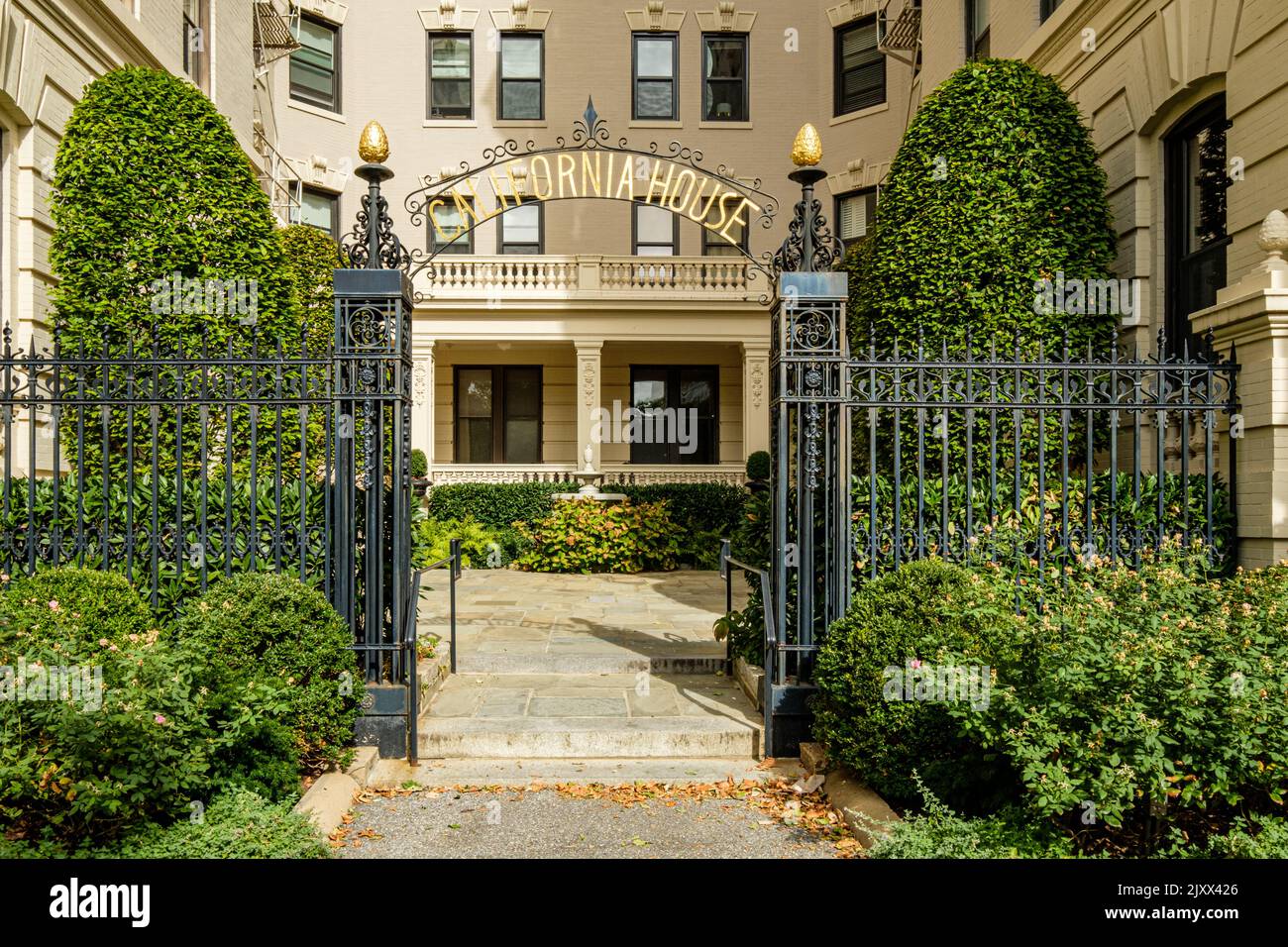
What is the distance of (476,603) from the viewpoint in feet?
38.2

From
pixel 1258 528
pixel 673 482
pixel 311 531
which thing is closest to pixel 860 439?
pixel 1258 528

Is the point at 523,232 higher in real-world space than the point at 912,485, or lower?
higher

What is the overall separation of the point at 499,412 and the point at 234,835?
668 inches

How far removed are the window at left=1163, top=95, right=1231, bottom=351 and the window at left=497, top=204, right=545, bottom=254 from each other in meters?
14.0

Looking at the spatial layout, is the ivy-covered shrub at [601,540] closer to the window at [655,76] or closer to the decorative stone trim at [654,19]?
the window at [655,76]

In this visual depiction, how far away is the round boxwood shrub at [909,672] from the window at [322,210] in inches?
634

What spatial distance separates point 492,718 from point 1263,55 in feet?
25.8

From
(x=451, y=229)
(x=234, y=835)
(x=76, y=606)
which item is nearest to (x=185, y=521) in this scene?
(x=76, y=606)

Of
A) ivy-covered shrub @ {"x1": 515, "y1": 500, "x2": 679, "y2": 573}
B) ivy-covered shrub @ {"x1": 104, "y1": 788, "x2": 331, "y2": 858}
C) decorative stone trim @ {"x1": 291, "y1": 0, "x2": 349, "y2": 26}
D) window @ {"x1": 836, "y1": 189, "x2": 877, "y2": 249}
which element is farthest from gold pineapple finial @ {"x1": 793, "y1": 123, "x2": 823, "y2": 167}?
decorative stone trim @ {"x1": 291, "y1": 0, "x2": 349, "y2": 26}

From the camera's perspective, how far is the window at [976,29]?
12.7 metres

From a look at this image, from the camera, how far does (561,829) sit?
191 inches

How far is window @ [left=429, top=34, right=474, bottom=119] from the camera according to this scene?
1975 centimetres

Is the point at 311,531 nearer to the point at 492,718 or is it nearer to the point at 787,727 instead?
the point at 492,718

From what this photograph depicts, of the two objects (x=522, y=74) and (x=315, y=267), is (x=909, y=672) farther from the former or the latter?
(x=522, y=74)
